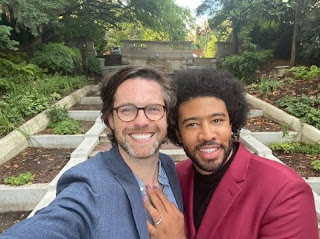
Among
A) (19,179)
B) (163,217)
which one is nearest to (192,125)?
(163,217)

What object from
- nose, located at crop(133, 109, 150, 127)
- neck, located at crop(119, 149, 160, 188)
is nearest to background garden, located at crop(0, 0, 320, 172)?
neck, located at crop(119, 149, 160, 188)

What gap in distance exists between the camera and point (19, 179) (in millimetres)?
4242

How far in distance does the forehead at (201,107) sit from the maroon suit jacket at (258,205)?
31cm

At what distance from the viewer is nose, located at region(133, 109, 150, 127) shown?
1700mm

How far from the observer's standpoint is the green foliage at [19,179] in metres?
4.18

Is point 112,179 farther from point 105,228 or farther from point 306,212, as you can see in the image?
point 306,212

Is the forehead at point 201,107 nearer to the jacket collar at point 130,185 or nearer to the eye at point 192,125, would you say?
the eye at point 192,125

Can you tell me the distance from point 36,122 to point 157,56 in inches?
494

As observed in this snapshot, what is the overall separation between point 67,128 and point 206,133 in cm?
519

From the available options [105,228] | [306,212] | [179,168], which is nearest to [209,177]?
[179,168]

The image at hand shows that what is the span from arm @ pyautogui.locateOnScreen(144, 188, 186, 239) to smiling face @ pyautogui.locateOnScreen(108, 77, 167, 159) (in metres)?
0.25

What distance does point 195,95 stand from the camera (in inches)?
75.9

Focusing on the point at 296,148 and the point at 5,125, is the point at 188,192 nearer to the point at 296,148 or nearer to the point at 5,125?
the point at 296,148

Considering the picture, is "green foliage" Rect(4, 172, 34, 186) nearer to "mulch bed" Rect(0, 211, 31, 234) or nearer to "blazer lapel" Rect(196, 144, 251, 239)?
"mulch bed" Rect(0, 211, 31, 234)
